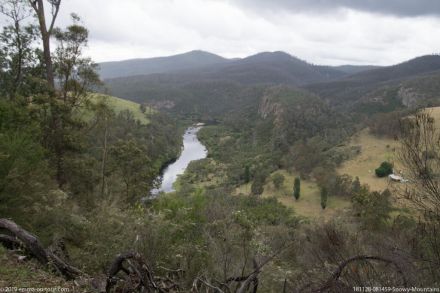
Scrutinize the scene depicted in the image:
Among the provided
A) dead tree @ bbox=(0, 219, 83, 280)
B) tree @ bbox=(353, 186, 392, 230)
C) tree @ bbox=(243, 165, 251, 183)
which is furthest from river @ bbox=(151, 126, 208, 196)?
dead tree @ bbox=(0, 219, 83, 280)

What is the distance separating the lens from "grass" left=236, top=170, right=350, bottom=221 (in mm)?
60500

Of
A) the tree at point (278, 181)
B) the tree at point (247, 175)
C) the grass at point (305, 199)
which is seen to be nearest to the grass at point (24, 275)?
the grass at point (305, 199)

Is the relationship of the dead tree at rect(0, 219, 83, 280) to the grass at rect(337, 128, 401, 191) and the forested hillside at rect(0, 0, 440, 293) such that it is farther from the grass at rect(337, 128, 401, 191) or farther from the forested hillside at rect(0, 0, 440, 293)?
the grass at rect(337, 128, 401, 191)

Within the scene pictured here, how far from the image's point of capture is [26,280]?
6.50 metres

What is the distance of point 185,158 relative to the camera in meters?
98.2

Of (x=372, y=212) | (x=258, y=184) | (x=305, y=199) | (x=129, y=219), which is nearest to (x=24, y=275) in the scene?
(x=129, y=219)

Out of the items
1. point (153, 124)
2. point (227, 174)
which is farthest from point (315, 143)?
point (153, 124)

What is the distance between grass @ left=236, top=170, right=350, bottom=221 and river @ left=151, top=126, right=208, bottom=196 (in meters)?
14.2

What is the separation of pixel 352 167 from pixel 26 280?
260 ft

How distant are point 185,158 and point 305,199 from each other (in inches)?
1576

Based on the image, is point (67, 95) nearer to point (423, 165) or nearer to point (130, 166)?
point (130, 166)

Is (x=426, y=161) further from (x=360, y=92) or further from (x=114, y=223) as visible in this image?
(x=360, y=92)

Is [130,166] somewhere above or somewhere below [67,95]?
below

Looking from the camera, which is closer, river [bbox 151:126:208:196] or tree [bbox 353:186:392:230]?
tree [bbox 353:186:392:230]
